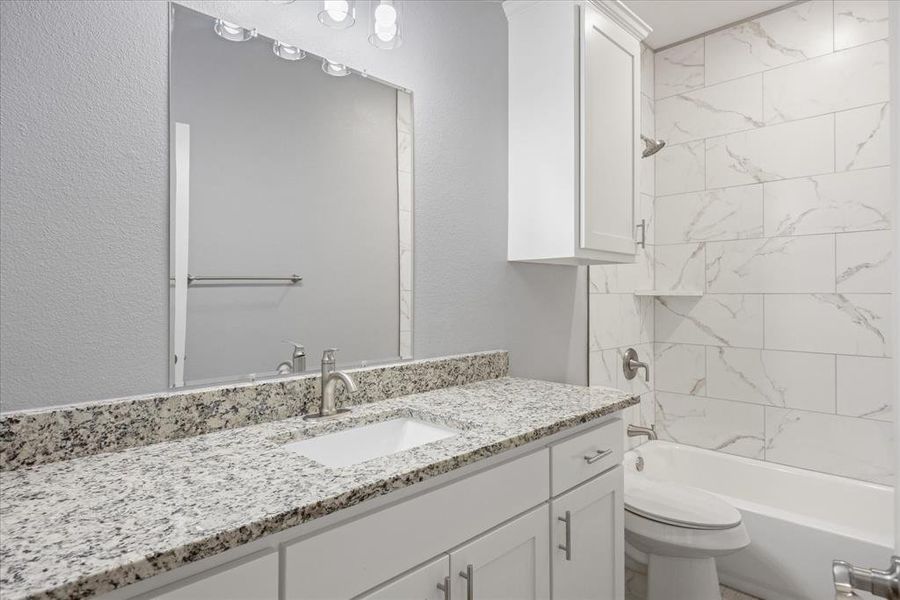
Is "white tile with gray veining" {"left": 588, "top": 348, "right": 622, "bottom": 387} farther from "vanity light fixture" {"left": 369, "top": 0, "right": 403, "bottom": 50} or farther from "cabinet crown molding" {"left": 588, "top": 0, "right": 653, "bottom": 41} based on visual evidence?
"vanity light fixture" {"left": 369, "top": 0, "right": 403, "bottom": 50}

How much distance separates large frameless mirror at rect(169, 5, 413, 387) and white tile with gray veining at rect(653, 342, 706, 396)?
6.54 feet

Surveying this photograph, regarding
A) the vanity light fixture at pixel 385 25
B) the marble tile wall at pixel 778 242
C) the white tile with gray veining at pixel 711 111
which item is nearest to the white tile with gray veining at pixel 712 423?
the marble tile wall at pixel 778 242

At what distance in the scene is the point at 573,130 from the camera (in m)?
1.74

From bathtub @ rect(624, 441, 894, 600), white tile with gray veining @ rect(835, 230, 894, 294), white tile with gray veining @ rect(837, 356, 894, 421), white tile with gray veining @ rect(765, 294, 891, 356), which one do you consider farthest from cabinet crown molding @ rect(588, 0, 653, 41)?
bathtub @ rect(624, 441, 894, 600)

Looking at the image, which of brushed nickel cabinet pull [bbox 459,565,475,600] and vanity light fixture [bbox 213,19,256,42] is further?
vanity light fixture [bbox 213,19,256,42]

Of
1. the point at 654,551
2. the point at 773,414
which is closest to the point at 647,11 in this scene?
the point at 773,414

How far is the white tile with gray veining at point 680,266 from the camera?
2.85 m

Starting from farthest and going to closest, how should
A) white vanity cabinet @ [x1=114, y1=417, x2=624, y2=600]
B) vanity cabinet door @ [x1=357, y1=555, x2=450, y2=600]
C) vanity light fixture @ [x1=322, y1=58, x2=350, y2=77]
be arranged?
1. vanity light fixture @ [x1=322, y1=58, x2=350, y2=77]
2. vanity cabinet door @ [x1=357, y1=555, x2=450, y2=600]
3. white vanity cabinet @ [x1=114, y1=417, x2=624, y2=600]

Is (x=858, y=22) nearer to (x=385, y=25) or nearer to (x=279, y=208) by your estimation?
(x=385, y=25)

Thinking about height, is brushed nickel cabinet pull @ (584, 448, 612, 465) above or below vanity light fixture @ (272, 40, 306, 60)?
below

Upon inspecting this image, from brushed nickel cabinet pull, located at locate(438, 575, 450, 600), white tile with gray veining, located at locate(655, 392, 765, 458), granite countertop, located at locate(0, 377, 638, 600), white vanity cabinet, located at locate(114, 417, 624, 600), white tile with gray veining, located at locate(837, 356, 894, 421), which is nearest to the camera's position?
granite countertop, located at locate(0, 377, 638, 600)

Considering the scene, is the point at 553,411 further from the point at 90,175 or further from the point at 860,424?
the point at 860,424

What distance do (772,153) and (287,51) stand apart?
2497mm

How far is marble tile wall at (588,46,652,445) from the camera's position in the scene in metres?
2.50
